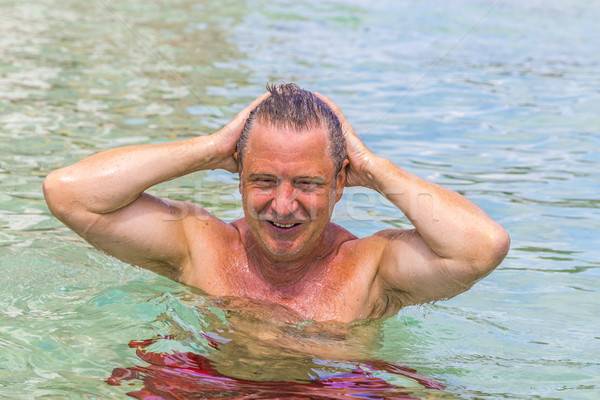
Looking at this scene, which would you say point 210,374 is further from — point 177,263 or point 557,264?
point 557,264

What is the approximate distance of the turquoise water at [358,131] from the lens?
373 centimetres

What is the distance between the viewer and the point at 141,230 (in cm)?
375

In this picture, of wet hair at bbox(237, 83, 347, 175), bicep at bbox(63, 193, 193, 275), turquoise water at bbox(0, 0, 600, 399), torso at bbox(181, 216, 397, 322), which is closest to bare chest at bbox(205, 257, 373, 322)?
Result: torso at bbox(181, 216, 397, 322)

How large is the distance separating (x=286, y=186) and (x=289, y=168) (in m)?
0.08

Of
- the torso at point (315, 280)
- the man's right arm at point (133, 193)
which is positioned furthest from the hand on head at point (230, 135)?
the torso at point (315, 280)

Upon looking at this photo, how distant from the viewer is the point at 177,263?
3957 millimetres

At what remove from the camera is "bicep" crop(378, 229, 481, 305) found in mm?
3605

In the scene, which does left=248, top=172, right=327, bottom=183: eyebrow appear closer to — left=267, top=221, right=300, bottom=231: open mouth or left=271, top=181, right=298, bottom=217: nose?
left=271, top=181, right=298, bottom=217: nose

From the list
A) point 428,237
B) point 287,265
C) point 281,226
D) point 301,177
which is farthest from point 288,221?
point 428,237

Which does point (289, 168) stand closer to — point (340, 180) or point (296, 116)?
point (296, 116)

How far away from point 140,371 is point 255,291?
80cm

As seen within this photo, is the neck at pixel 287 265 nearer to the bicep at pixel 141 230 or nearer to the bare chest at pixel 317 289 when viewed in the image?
the bare chest at pixel 317 289

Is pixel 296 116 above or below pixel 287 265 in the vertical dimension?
above

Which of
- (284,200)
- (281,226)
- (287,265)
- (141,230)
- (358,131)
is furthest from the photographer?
(358,131)
